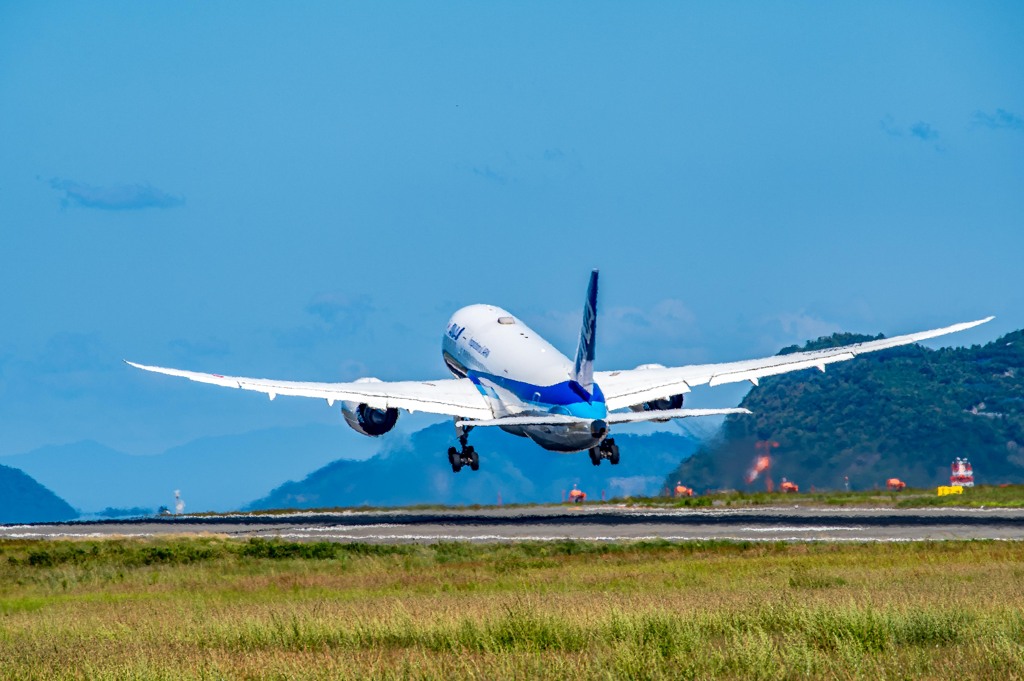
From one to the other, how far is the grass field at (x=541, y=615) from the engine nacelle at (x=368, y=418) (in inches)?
1006

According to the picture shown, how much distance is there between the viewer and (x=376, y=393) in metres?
81.2

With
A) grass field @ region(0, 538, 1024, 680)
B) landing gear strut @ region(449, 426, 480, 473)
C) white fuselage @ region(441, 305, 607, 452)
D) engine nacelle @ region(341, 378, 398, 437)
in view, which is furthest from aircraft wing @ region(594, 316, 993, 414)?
grass field @ region(0, 538, 1024, 680)

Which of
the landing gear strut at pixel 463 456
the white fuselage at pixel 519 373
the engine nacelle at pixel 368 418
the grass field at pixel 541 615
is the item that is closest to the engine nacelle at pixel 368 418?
the engine nacelle at pixel 368 418

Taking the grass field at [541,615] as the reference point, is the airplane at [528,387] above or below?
above

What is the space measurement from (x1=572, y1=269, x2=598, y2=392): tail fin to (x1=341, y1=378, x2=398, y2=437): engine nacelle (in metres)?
12.5

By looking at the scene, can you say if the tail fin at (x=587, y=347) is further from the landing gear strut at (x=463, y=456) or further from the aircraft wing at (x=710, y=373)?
the landing gear strut at (x=463, y=456)

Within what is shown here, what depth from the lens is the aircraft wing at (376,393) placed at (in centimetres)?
8019

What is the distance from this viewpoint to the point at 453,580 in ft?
148

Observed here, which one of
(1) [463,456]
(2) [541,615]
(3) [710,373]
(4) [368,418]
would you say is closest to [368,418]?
(4) [368,418]

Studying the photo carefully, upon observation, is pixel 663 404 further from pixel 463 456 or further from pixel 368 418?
pixel 368 418

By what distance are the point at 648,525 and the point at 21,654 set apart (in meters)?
41.2

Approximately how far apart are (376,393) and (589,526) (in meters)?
17.0

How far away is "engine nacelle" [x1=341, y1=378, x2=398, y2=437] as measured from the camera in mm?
80250

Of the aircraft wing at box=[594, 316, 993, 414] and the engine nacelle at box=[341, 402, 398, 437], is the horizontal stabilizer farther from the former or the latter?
the engine nacelle at box=[341, 402, 398, 437]
